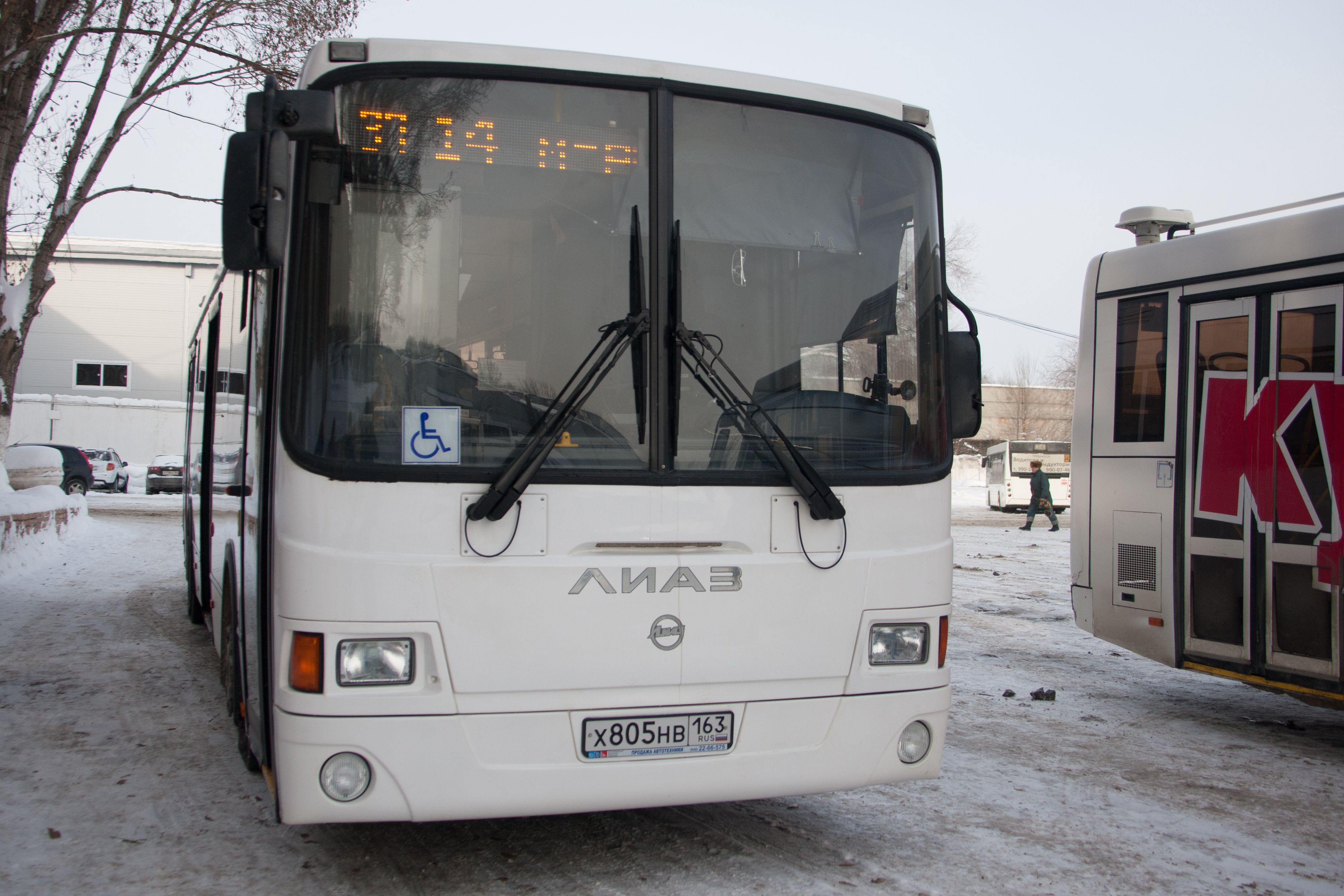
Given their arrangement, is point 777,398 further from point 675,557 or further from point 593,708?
point 593,708

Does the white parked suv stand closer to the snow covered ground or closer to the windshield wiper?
the snow covered ground

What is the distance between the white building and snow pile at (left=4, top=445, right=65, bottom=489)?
1105 inches

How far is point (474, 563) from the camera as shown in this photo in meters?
3.48

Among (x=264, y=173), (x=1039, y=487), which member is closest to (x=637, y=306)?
(x=264, y=173)

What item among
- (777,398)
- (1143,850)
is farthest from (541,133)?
(1143,850)

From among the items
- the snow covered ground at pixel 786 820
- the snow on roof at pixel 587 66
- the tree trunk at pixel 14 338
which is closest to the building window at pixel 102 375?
the tree trunk at pixel 14 338

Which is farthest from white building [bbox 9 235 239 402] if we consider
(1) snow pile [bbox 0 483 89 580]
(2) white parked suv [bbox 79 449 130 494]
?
(1) snow pile [bbox 0 483 89 580]

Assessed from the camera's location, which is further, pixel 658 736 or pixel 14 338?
pixel 14 338

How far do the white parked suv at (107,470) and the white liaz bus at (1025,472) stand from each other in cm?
2942

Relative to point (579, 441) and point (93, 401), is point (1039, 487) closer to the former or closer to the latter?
point (579, 441)

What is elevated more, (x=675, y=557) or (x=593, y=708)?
(x=675, y=557)

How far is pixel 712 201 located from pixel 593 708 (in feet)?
6.08

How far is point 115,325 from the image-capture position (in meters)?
46.8

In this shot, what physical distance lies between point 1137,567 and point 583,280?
5076 mm
